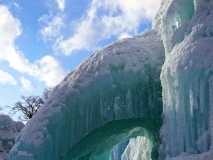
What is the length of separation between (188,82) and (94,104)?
2.43 m

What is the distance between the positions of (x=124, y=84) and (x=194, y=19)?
195cm

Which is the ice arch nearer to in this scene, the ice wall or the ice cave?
the ice cave

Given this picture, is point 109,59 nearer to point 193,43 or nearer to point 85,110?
point 85,110

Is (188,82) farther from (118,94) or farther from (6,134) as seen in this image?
(6,134)

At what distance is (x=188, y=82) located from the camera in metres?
5.89

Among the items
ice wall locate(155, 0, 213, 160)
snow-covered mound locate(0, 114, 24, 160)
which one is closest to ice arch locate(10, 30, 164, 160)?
ice wall locate(155, 0, 213, 160)

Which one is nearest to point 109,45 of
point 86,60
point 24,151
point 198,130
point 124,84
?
point 86,60

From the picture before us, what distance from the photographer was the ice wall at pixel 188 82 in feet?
18.4

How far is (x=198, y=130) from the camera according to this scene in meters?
5.63

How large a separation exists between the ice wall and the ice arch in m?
1.08

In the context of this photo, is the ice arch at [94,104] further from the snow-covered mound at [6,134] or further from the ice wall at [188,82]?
the snow-covered mound at [6,134]

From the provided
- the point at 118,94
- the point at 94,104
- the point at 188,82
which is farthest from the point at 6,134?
the point at 188,82

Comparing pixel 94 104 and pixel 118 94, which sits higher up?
pixel 118 94

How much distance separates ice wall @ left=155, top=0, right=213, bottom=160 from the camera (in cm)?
562
